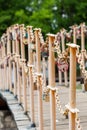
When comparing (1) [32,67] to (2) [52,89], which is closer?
(2) [52,89]

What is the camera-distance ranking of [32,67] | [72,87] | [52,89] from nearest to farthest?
[72,87], [52,89], [32,67]

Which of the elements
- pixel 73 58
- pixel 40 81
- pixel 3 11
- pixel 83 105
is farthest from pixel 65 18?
pixel 73 58

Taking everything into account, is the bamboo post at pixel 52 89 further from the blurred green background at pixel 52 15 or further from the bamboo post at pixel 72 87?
the blurred green background at pixel 52 15

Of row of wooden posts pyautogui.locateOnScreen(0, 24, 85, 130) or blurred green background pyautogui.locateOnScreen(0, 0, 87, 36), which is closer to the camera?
row of wooden posts pyautogui.locateOnScreen(0, 24, 85, 130)

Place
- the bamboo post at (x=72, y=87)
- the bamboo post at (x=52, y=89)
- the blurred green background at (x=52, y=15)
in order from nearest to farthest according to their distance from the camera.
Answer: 1. the bamboo post at (x=72, y=87)
2. the bamboo post at (x=52, y=89)
3. the blurred green background at (x=52, y=15)

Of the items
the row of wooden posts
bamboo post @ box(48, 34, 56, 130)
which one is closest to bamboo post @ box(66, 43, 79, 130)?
the row of wooden posts

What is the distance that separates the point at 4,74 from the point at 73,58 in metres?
4.76

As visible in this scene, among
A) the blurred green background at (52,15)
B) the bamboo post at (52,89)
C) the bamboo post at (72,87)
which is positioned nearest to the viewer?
the bamboo post at (72,87)

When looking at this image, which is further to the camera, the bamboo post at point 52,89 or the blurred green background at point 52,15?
the blurred green background at point 52,15

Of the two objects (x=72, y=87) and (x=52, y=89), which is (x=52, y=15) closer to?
(x=52, y=89)

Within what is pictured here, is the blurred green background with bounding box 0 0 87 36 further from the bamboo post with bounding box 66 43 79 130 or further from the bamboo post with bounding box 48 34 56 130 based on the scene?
the bamboo post with bounding box 66 43 79 130

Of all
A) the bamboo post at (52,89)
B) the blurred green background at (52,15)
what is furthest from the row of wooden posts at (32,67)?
the blurred green background at (52,15)

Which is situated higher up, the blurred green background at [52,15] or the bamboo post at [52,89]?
the blurred green background at [52,15]

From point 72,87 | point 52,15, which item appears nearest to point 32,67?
point 72,87
